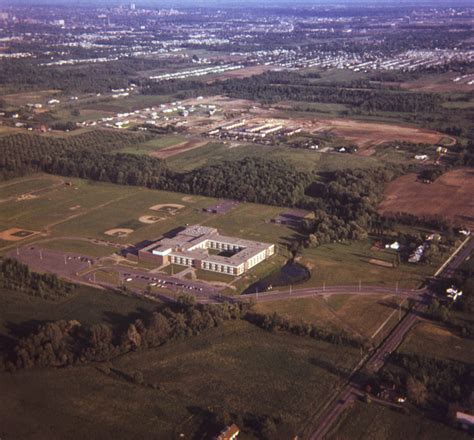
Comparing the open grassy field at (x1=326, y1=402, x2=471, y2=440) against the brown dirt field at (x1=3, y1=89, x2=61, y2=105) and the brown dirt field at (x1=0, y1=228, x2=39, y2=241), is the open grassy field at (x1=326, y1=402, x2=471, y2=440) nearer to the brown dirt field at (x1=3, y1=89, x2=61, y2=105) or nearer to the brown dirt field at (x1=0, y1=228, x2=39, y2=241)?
the brown dirt field at (x1=0, y1=228, x2=39, y2=241)

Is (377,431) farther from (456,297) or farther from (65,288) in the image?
(65,288)

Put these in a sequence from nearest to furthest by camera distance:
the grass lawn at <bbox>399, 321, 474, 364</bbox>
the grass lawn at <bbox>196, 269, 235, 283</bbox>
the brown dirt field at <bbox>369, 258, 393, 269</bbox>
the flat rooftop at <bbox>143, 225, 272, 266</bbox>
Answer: the grass lawn at <bbox>399, 321, 474, 364</bbox> → the grass lawn at <bbox>196, 269, 235, 283</bbox> → the flat rooftop at <bbox>143, 225, 272, 266</bbox> → the brown dirt field at <bbox>369, 258, 393, 269</bbox>

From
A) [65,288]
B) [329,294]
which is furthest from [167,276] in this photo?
[329,294]

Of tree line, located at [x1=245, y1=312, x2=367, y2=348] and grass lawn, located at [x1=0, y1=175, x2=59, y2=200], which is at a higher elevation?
tree line, located at [x1=245, y1=312, x2=367, y2=348]

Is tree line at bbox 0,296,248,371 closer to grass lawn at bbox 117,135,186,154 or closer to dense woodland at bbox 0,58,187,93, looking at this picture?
grass lawn at bbox 117,135,186,154

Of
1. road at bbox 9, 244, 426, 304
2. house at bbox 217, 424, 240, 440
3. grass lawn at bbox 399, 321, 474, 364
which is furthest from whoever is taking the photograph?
road at bbox 9, 244, 426, 304

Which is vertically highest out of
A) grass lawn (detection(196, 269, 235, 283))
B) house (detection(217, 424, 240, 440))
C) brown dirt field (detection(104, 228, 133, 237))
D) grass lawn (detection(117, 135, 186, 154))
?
house (detection(217, 424, 240, 440))

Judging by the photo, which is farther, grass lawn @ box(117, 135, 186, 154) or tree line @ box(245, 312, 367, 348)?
grass lawn @ box(117, 135, 186, 154)

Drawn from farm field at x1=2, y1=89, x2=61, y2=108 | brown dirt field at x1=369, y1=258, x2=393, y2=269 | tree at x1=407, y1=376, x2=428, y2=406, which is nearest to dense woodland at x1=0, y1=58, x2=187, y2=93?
farm field at x1=2, y1=89, x2=61, y2=108
